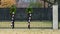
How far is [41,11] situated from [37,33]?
11845mm

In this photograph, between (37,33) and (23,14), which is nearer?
(37,33)

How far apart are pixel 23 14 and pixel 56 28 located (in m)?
9.92

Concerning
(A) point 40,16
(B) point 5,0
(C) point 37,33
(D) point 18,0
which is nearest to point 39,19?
(A) point 40,16

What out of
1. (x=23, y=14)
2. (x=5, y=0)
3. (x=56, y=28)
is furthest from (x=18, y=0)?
(x=56, y=28)

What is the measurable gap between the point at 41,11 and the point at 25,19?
207cm

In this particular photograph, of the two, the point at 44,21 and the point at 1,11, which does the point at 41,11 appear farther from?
the point at 1,11

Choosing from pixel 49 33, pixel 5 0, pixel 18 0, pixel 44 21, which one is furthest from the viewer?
pixel 18 0

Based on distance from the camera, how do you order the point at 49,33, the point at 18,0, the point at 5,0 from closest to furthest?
the point at 49,33 → the point at 5,0 → the point at 18,0

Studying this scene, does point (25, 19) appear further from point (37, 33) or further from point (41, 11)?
point (37, 33)

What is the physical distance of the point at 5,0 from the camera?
5109 centimetres

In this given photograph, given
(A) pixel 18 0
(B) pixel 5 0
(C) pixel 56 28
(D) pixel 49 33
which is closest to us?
(D) pixel 49 33

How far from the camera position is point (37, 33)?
595 inches

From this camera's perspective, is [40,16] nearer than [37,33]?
No

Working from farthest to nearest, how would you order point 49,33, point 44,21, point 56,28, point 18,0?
point 18,0 < point 44,21 < point 56,28 < point 49,33
